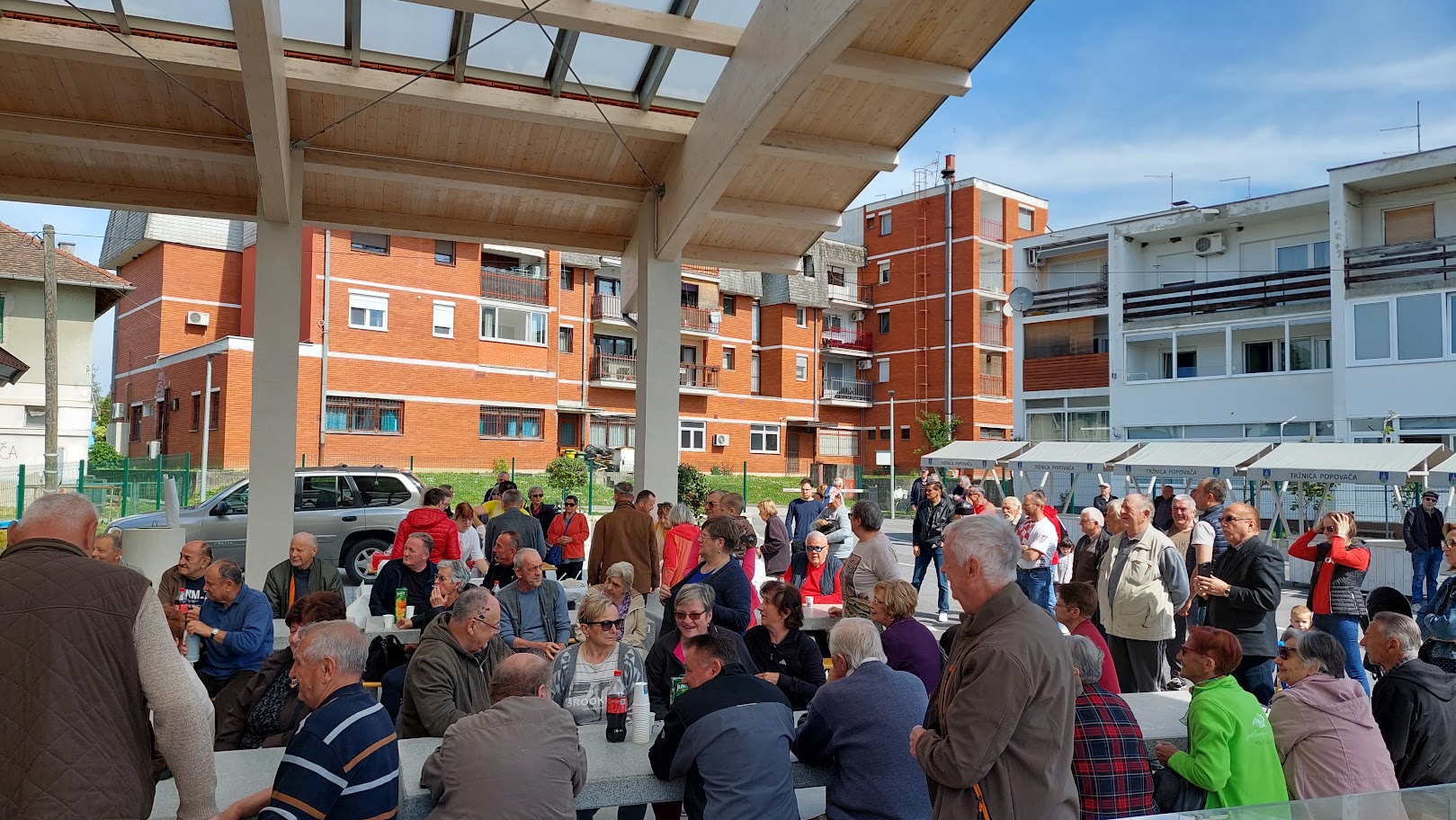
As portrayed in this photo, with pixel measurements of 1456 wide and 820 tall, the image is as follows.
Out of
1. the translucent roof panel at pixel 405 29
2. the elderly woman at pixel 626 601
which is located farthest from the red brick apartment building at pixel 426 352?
the elderly woman at pixel 626 601

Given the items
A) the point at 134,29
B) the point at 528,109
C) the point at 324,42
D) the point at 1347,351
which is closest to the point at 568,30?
Answer: the point at 528,109

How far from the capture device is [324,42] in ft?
28.0

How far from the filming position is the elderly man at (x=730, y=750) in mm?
3607

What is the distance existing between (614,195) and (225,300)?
30.2 metres

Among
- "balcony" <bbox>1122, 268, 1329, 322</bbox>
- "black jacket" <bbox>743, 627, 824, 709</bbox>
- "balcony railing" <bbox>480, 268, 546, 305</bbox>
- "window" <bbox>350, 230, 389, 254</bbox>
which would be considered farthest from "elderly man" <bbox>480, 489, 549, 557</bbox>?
"balcony railing" <bbox>480, 268, 546, 305</bbox>

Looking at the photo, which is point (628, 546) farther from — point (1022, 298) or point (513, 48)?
point (1022, 298)

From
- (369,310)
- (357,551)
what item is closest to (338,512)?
(357,551)

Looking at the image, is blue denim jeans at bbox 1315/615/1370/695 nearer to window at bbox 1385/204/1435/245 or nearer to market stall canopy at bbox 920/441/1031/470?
market stall canopy at bbox 920/441/1031/470

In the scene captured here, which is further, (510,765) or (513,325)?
(513,325)

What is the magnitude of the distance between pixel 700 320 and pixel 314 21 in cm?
3409

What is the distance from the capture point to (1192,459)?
1733cm

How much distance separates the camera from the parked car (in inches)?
537

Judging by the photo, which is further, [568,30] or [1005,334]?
[1005,334]

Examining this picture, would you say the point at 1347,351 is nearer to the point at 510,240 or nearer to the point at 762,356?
the point at 510,240
